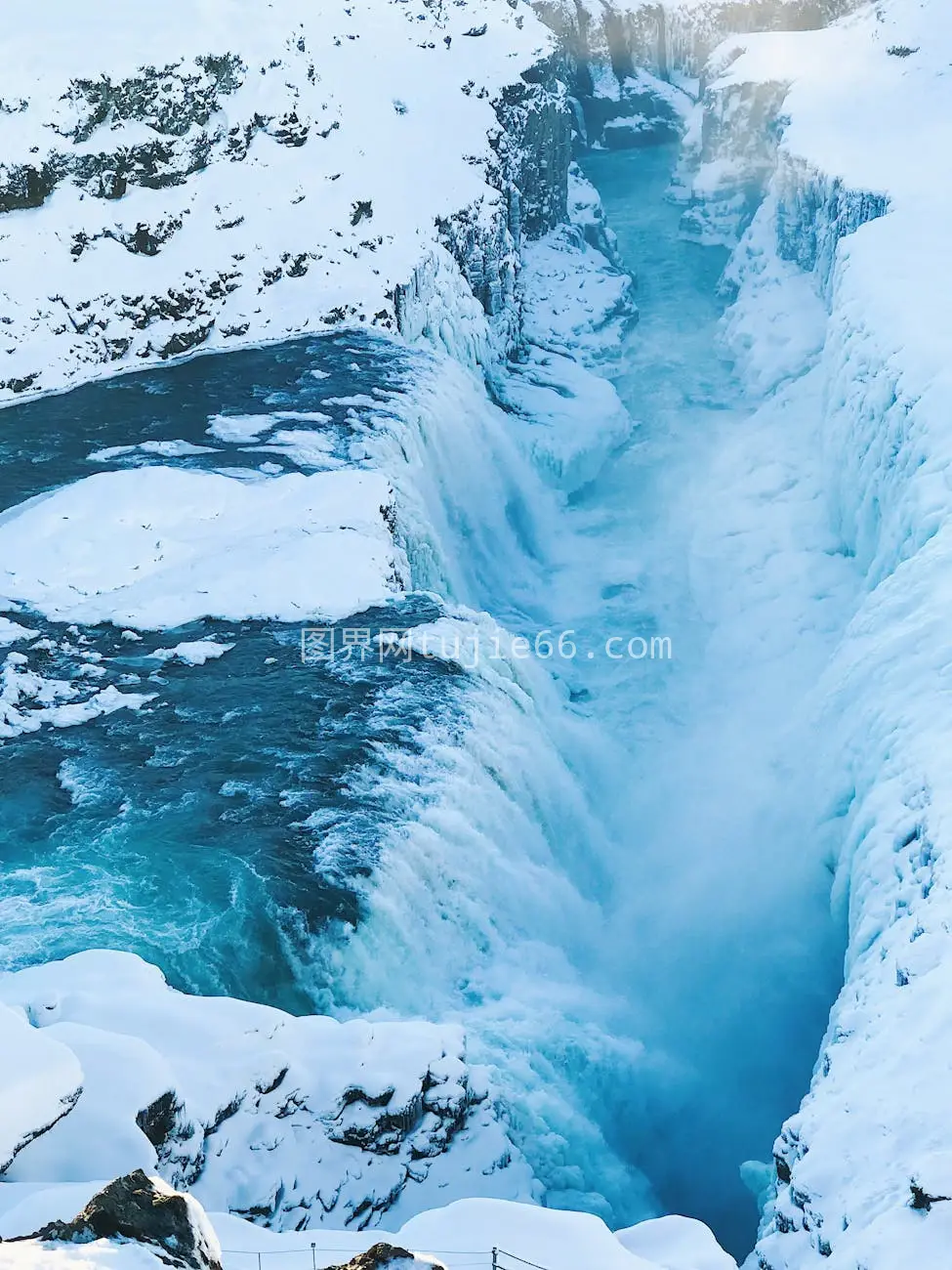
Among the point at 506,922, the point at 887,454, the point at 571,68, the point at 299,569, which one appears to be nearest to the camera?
the point at 506,922

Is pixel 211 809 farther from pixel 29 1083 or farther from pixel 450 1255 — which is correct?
pixel 450 1255

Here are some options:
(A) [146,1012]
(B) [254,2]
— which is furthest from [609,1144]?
(B) [254,2]

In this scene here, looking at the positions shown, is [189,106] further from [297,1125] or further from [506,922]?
[297,1125]

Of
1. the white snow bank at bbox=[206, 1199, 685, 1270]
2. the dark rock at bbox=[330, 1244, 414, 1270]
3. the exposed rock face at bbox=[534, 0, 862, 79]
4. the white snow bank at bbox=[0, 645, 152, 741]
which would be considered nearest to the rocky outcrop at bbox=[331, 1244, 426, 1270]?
the dark rock at bbox=[330, 1244, 414, 1270]

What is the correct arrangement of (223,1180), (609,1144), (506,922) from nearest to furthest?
(223,1180), (609,1144), (506,922)

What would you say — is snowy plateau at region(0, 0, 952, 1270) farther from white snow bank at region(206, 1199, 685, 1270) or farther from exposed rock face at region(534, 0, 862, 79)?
exposed rock face at region(534, 0, 862, 79)
